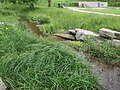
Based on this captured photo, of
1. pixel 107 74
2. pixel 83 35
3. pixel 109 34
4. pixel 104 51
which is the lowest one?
pixel 107 74

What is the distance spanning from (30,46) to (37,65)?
132 centimetres

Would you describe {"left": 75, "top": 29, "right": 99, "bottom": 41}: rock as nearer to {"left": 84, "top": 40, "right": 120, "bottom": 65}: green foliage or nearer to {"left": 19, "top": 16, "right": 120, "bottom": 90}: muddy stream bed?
{"left": 84, "top": 40, "right": 120, "bottom": 65}: green foliage

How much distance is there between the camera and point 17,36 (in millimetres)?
7227

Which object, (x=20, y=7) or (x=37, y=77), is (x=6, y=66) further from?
(x=20, y=7)

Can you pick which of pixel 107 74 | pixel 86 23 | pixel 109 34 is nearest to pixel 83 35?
pixel 109 34

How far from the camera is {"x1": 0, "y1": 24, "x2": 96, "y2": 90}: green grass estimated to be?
16.2 feet

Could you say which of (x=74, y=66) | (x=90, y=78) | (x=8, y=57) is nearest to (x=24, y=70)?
(x=8, y=57)

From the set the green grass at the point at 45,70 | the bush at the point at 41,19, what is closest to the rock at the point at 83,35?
the green grass at the point at 45,70

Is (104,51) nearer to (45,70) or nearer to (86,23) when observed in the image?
(45,70)

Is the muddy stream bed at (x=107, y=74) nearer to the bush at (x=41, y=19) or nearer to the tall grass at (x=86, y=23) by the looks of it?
the tall grass at (x=86, y=23)

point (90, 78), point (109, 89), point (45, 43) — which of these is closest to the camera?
point (90, 78)

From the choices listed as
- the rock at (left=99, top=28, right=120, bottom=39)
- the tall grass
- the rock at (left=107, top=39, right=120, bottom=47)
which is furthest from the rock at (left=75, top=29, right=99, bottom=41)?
the rock at (left=107, top=39, right=120, bottom=47)

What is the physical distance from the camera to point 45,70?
5285 millimetres

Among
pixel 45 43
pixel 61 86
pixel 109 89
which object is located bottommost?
pixel 109 89
